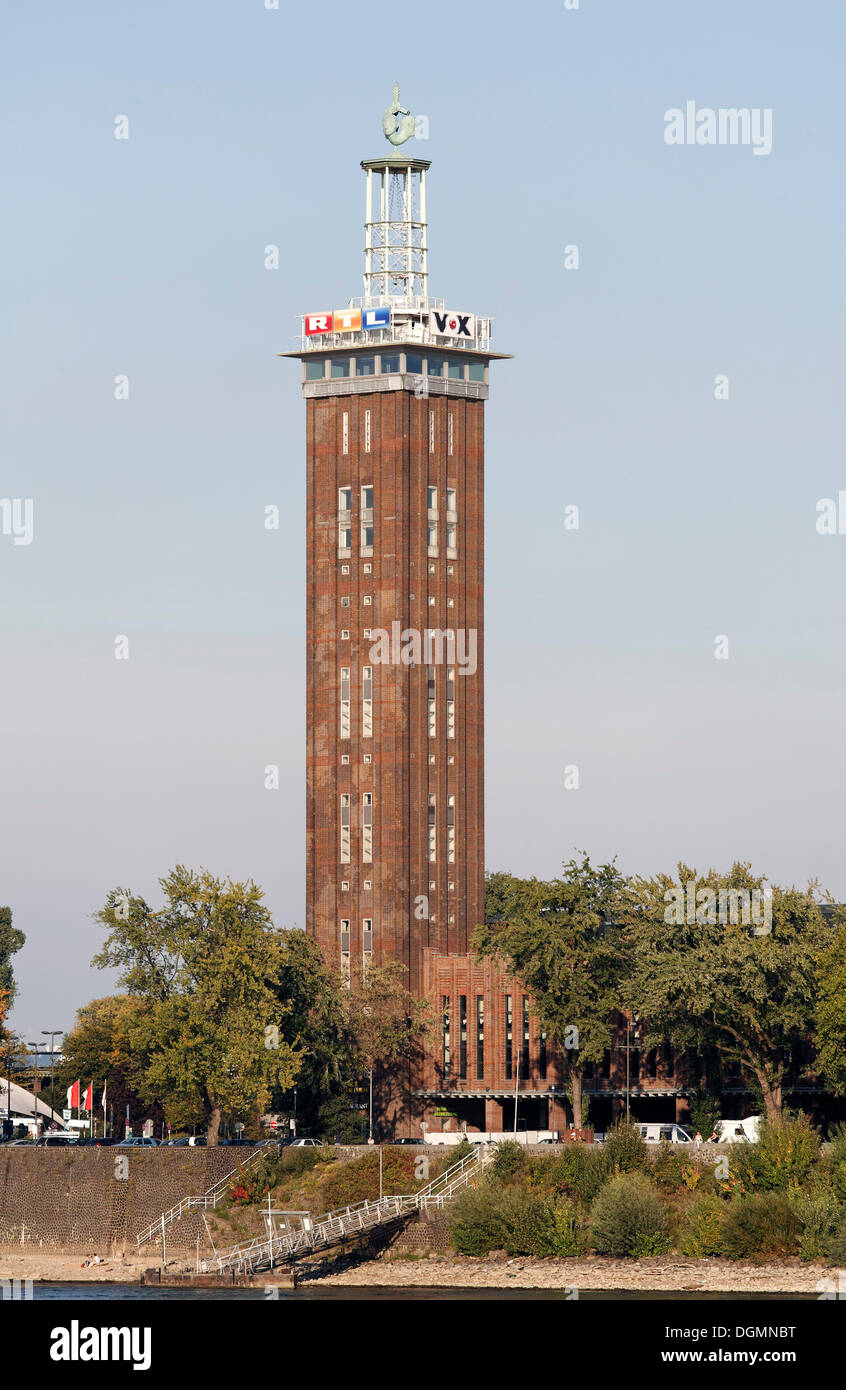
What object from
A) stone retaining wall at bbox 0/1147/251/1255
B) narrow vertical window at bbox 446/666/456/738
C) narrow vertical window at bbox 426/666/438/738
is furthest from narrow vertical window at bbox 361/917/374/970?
stone retaining wall at bbox 0/1147/251/1255

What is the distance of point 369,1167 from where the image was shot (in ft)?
432

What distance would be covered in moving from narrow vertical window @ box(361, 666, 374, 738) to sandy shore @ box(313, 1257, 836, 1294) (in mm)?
63329

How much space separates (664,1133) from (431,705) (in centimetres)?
5081

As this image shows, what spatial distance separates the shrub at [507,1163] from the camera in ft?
420

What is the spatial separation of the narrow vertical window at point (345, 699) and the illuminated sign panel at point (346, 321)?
2485 centimetres

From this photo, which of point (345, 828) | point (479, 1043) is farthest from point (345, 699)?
point (479, 1043)

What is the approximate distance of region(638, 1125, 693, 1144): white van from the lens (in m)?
138

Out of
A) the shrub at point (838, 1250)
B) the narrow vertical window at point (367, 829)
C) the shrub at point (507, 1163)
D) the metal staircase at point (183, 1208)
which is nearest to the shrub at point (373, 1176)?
the shrub at point (507, 1163)

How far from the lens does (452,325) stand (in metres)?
184

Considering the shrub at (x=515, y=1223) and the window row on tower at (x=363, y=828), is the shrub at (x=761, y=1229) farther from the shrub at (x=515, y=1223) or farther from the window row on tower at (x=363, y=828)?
the window row on tower at (x=363, y=828)

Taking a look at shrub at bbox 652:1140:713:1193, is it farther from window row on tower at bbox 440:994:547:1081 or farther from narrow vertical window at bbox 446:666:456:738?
narrow vertical window at bbox 446:666:456:738

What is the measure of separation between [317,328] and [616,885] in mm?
52108
